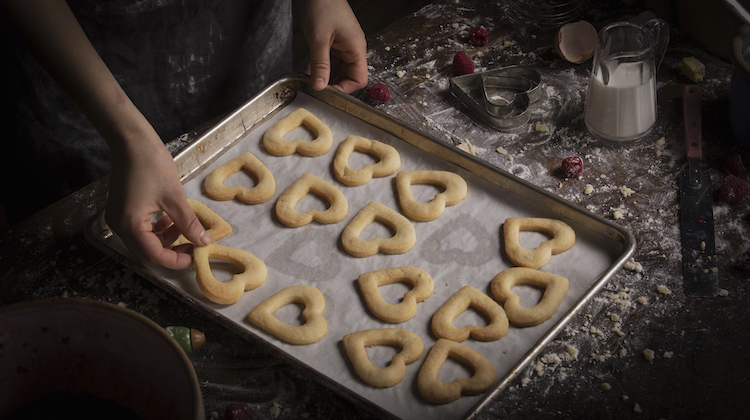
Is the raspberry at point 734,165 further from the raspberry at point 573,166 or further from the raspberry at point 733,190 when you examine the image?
the raspberry at point 573,166

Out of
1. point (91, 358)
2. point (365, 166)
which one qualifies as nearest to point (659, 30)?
point (365, 166)

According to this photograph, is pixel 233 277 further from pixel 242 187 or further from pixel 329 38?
pixel 329 38

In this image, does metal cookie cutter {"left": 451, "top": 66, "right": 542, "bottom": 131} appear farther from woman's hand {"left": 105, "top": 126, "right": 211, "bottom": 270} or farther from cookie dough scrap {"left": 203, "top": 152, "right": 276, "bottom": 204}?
woman's hand {"left": 105, "top": 126, "right": 211, "bottom": 270}

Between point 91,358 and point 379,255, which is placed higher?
point 91,358

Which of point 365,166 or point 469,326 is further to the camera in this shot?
point 365,166

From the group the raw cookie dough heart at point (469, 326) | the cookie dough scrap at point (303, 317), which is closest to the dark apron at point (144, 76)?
the cookie dough scrap at point (303, 317)

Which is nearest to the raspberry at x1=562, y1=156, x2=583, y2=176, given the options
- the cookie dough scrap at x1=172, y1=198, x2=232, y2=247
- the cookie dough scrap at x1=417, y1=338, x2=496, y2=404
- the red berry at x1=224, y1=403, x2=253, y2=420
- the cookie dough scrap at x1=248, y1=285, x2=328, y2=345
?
the cookie dough scrap at x1=417, y1=338, x2=496, y2=404

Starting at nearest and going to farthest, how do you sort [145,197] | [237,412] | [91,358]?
1. [91,358]
2. [237,412]
3. [145,197]
